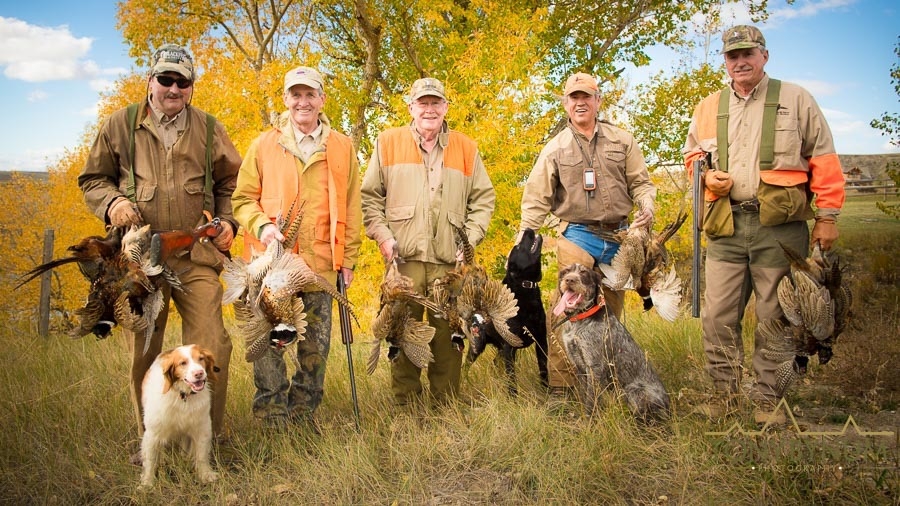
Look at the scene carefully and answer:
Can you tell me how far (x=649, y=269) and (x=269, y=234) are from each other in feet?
8.48

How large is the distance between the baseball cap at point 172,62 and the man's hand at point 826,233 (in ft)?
14.7

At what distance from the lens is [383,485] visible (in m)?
3.82

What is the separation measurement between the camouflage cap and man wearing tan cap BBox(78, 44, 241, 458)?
3.72 m

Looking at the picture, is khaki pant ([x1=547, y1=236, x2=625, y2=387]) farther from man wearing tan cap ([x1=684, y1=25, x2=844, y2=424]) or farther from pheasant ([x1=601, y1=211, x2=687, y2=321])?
man wearing tan cap ([x1=684, y1=25, x2=844, y2=424])

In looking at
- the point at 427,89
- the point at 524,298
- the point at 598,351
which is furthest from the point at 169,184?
the point at 598,351

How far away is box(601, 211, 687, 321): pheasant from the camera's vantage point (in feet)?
14.1

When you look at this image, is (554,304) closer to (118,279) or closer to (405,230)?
(405,230)

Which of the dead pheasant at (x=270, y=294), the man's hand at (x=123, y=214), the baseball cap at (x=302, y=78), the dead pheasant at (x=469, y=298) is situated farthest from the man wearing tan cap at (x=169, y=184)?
the dead pheasant at (x=469, y=298)

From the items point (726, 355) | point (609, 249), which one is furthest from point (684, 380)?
point (609, 249)

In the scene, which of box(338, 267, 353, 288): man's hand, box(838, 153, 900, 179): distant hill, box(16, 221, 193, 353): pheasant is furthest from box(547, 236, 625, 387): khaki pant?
box(838, 153, 900, 179): distant hill

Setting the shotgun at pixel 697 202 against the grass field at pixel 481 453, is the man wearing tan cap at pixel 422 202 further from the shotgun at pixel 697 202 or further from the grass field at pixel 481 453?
the shotgun at pixel 697 202

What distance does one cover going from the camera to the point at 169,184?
13.8ft

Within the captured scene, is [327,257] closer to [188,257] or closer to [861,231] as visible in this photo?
[188,257]

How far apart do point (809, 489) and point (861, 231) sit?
43.7ft
